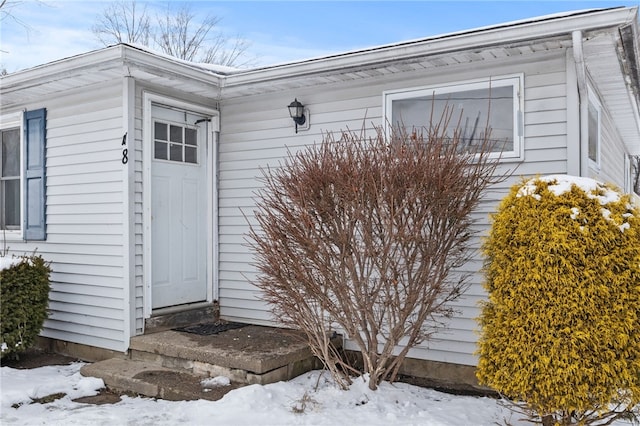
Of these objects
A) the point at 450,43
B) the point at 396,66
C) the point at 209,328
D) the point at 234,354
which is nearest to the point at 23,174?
the point at 209,328

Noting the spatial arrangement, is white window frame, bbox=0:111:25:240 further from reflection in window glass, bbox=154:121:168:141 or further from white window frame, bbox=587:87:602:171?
white window frame, bbox=587:87:602:171


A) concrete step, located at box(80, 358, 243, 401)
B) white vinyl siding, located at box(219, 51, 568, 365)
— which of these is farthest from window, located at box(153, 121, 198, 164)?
concrete step, located at box(80, 358, 243, 401)

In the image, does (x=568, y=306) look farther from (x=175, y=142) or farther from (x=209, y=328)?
(x=175, y=142)

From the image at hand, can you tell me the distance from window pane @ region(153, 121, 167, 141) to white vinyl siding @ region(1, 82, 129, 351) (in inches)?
14.8

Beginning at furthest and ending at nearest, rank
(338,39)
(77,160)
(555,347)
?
1. (338,39)
2. (77,160)
3. (555,347)

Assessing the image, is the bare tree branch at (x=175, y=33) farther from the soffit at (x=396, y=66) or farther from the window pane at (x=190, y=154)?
the soffit at (x=396, y=66)

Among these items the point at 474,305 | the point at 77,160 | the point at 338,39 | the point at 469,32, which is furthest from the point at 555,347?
the point at 338,39

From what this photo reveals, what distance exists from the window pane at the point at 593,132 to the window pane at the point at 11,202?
20.4 feet

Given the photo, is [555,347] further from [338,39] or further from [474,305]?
[338,39]

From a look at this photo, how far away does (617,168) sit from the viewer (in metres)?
7.20

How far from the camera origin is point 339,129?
16.3 ft

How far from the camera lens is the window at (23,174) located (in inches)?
227

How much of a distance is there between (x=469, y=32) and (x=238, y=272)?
3297 millimetres

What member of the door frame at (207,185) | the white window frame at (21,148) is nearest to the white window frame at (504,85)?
the door frame at (207,185)
